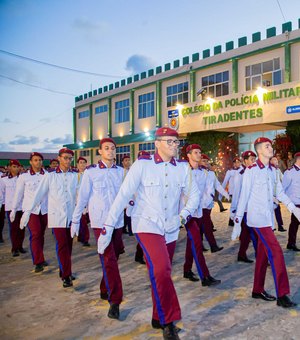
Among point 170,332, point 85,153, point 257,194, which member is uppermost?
point 85,153

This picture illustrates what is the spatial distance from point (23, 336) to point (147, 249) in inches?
64.9

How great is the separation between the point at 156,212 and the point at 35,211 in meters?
3.71

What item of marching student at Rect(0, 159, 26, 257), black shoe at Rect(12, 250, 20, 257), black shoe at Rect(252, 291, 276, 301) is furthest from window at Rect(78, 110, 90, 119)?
black shoe at Rect(252, 291, 276, 301)

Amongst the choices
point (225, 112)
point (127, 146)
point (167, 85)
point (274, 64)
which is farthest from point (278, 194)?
point (127, 146)

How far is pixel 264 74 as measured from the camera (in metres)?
21.6

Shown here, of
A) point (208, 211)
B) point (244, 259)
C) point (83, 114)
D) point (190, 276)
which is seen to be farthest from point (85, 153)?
point (190, 276)

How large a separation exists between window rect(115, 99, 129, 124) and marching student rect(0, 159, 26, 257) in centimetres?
2324

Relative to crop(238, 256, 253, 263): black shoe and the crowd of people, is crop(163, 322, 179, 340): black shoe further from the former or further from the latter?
crop(238, 256, 253, 263): black shoe

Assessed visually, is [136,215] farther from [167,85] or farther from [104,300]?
[167,85]

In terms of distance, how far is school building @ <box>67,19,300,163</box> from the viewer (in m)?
18.1

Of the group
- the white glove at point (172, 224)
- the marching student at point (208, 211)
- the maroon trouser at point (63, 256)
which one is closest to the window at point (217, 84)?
the marching student at point (208, 211)

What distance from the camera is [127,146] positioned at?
3256cm

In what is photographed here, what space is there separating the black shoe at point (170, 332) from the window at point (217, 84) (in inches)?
825

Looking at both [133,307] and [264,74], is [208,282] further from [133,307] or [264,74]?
[264,74]
